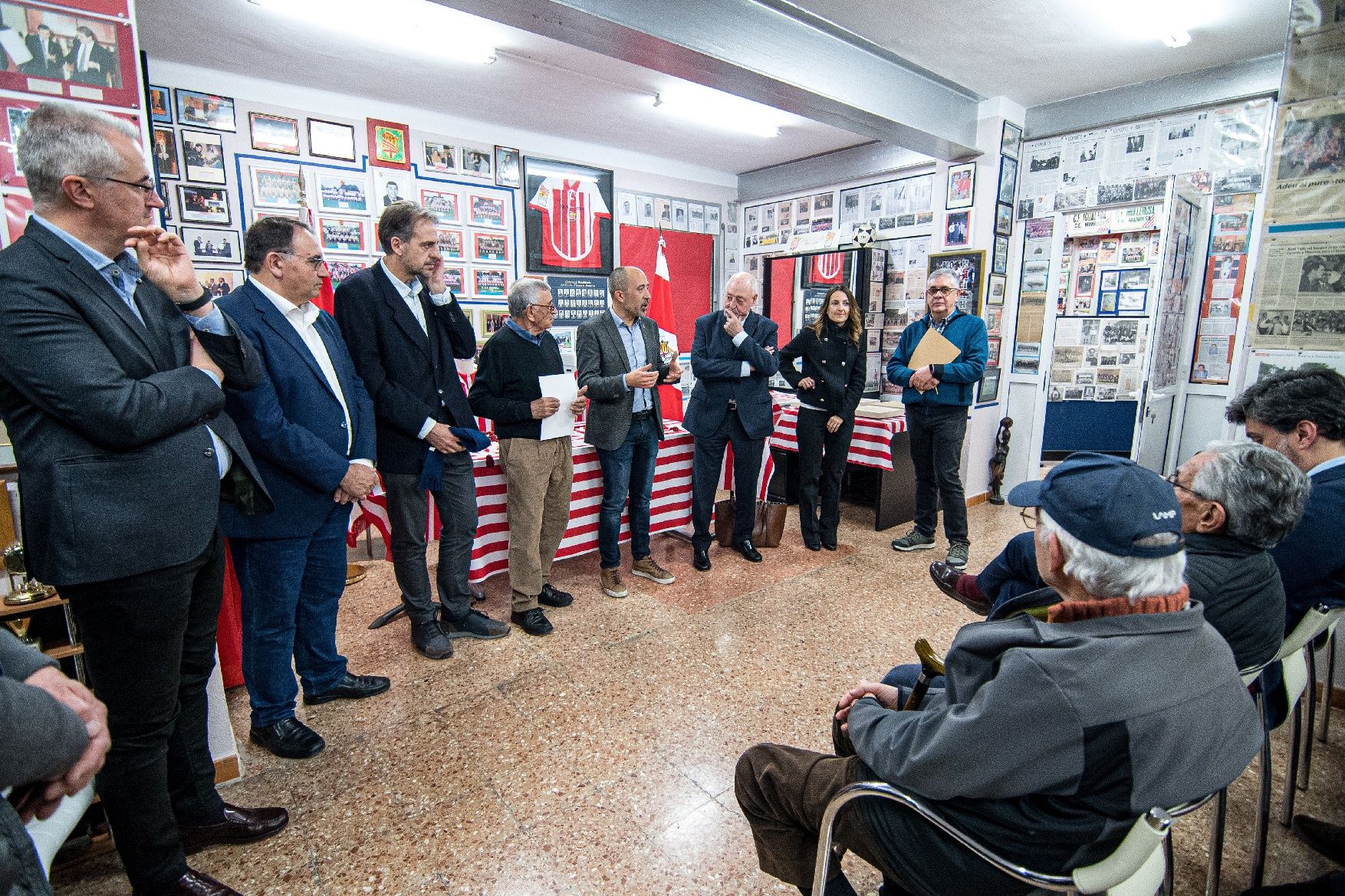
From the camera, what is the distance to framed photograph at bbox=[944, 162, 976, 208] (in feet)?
14.7

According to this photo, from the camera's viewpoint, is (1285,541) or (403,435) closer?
(1285,541)

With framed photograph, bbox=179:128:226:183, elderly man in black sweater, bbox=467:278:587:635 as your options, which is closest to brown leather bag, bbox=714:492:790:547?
elderly man in black sweater, bbox=467:278:587:635

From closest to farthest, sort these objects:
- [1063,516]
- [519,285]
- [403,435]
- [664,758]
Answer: [1063,516]
[664,758]
[403,435]
[519,285]

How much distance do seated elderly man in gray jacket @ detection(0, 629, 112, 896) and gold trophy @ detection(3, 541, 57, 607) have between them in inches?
31.7

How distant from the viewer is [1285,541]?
5.29 ft

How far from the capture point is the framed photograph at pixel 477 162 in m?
4.74

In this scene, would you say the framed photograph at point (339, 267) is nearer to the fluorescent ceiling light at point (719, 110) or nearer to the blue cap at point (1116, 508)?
the fluorescent ceiling light at point (719, 110)

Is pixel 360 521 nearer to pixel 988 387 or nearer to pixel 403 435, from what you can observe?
pixel 403 435

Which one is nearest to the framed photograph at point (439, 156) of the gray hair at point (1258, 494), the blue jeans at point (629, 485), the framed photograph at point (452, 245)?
the framed photograph at point (452, 245)

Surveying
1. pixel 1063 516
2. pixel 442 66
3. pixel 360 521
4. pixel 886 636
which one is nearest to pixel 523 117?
pixel 442 66

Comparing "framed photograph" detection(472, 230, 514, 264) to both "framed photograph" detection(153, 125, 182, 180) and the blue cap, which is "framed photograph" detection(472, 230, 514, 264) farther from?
the blue cap

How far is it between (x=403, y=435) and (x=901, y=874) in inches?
82.3

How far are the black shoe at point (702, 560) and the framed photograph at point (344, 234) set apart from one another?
307 centimetres

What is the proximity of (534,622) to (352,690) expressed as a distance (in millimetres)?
765
